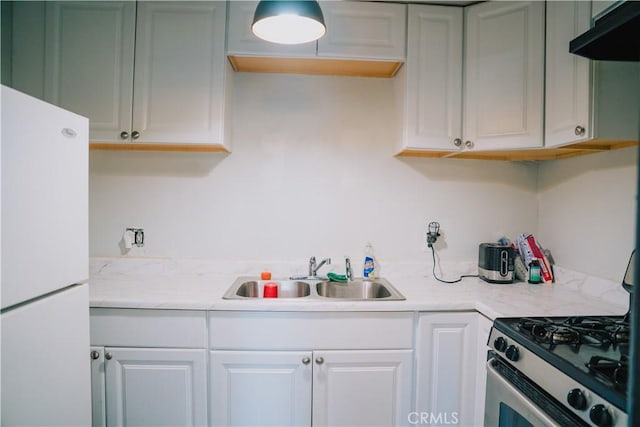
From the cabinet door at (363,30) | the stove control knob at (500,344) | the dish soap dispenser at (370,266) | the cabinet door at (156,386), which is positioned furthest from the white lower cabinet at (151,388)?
the cabinet door at (363,30)

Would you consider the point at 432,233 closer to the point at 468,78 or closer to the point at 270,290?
the point at 468,78

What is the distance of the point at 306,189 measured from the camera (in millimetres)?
2039

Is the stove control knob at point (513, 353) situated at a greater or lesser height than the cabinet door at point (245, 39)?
lesser

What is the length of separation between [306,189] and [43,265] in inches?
51.3

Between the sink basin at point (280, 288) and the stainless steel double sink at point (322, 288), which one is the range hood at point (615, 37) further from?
the sink basin at point (280, 288)

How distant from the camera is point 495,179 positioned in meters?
2.09

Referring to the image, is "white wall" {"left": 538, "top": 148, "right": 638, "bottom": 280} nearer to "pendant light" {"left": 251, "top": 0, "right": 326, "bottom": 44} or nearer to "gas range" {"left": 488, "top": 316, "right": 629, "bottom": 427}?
"gas range" {"left": 488, "top": 316, "right": 629, "bottom": 427}

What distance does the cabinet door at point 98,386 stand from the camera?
4.90 ft

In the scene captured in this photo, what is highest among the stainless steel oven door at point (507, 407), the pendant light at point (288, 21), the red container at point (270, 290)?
the pendant light at point (288, 21)

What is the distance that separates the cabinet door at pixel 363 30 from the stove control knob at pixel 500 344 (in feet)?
4.58

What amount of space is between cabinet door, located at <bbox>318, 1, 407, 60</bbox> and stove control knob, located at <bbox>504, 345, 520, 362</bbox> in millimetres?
1428

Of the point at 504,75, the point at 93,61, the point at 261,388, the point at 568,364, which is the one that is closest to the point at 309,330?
the point at 261,388

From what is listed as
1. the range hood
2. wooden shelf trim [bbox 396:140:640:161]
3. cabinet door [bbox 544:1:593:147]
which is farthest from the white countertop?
the range hood

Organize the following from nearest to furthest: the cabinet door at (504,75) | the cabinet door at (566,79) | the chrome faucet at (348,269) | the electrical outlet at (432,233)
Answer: the cabinet door at (566,79) < the cabinet door at (504,75) < the chrome faucet at (348,269) < the electrical outlet at (432,233)
